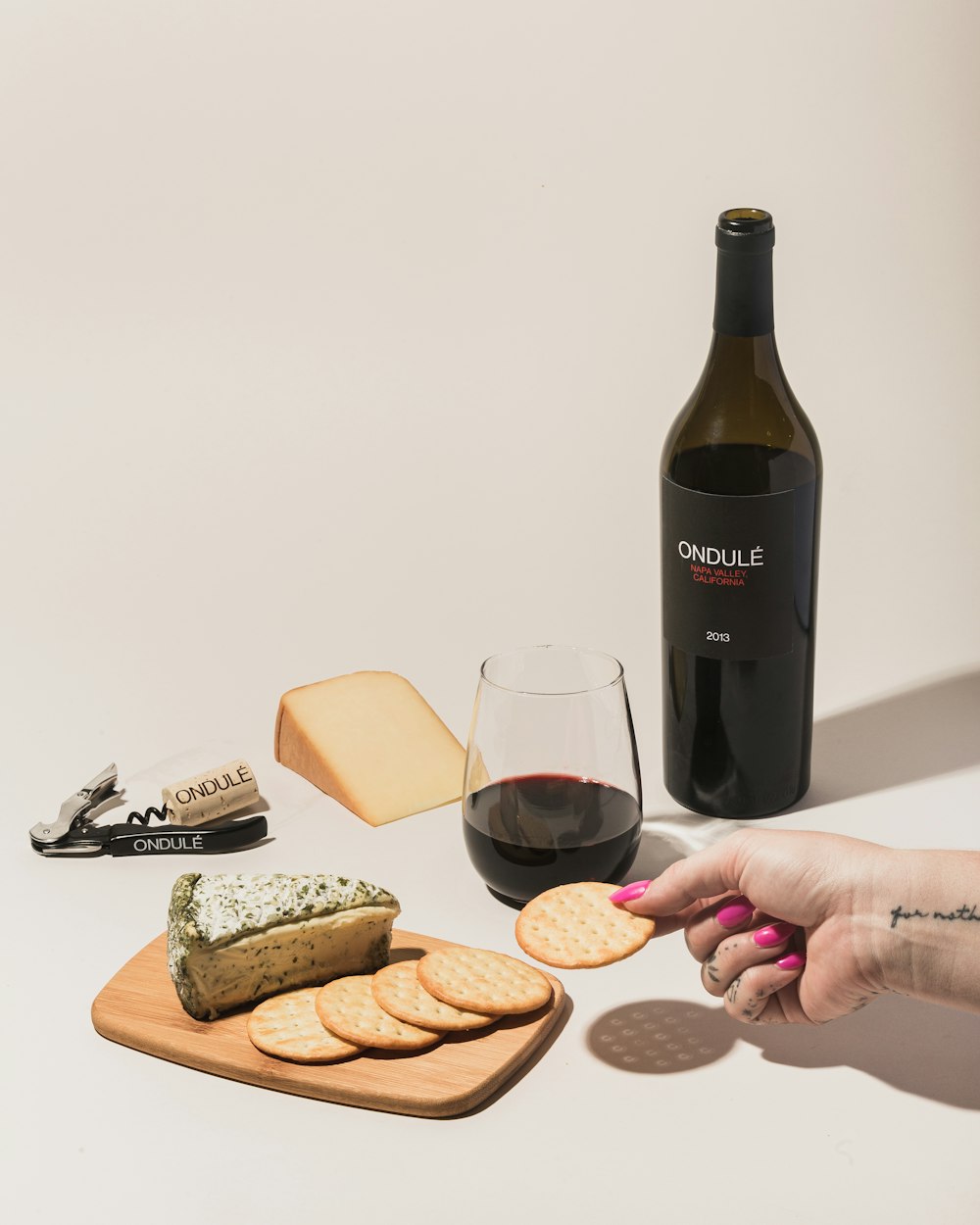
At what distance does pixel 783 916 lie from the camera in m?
1.35

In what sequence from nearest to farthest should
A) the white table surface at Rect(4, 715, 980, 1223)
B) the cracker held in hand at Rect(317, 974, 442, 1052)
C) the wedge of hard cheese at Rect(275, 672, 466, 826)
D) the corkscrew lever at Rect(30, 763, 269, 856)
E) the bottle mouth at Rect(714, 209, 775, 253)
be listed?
the white table surface at Rect(4, 715, 980, 1223) → the cracker held in hand at Rect(317, 974, 442, 1052) → the bottle mouth at Rect(714, 209, 775, 253) → the corkscrew lever at Rect(30, 763, 269, 856) → the wedge of hard cheese at Rect(275, 672, 466, 826)

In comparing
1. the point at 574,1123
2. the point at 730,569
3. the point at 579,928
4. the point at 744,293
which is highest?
the point at 744,293

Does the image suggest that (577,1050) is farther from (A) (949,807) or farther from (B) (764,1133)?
(A) (949,807)

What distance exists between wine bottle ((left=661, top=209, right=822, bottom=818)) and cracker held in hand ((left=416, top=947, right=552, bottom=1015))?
0.42 metres

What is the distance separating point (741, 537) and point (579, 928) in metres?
0.46

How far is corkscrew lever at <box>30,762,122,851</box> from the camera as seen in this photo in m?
1.75

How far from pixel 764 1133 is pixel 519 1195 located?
22cm

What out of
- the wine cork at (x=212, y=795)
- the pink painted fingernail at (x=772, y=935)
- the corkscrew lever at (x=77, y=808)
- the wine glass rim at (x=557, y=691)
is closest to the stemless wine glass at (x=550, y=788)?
the wine glass rim at (x=557, y=691)

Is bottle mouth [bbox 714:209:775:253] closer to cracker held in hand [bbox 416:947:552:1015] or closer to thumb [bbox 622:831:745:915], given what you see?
thumb [bbox 622:831:745:915]

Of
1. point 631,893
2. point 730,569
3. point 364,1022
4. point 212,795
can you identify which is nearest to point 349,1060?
point 364,1022

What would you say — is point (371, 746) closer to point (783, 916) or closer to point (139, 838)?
point (139, 838)

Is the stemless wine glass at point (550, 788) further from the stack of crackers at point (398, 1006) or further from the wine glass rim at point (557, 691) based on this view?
the stack of crackers at point (398, 1006)

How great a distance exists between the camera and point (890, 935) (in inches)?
Answer: 51.5

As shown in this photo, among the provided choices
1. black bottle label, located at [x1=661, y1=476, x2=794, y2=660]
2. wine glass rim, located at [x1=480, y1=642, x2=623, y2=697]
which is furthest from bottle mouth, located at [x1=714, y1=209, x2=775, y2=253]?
wine glass rim, located at [x1=480, y1=642, x2=623, y2=697]
